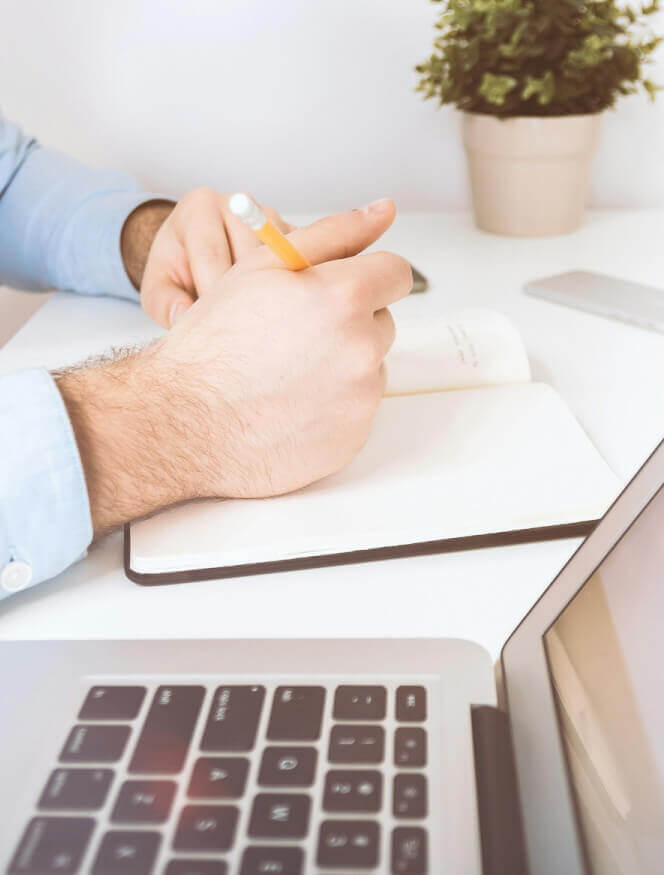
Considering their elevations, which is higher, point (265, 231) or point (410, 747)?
point (265, 231)

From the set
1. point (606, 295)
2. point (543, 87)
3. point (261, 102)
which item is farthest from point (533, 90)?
point (261, 102)

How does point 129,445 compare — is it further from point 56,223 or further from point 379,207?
point 56,223

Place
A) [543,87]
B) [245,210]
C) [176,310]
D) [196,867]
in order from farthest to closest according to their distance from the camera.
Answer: [543,87] → [176,310] → [245,210] → [196,867]

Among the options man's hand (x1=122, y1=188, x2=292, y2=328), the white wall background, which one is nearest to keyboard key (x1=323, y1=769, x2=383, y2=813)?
man's hand (x1=122, y1=188, x2=292, y2=328)

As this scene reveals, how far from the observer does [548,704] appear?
0.29 meters

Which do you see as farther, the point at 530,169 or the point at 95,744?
the point at 530,169

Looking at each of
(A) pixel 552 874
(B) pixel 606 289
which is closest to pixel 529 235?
(B) pixel 606 289

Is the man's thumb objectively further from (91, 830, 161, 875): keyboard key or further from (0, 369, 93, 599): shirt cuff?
(91, 830, 161, 875): keyboard key

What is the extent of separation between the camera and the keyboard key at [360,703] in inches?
11.3

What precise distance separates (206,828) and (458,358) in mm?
415

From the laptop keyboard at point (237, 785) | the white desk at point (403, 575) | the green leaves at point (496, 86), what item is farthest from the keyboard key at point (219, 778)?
the green leaves at point (496, 86)

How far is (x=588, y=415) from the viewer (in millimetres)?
555

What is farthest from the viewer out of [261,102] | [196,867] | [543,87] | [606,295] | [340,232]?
[261,102]

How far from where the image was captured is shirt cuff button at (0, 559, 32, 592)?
1.32 ft
